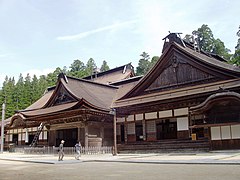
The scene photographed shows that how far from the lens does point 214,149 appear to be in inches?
714

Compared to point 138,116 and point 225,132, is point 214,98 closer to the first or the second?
point 225,132

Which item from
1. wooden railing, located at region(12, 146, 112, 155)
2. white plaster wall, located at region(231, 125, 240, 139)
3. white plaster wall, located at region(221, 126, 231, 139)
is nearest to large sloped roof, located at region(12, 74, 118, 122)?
wooden railing, located at region(12, 146, 112, 155)

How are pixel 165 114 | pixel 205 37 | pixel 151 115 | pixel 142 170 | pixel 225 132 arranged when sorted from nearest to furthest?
1. pixel 142 170
2. pixel 225 132
3. pixel 165 114
4. pixel 151 115
5. pixel 205 37

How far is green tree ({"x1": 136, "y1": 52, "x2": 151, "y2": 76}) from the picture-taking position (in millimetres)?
73613

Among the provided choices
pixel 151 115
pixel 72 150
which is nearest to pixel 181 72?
pixel 151 115

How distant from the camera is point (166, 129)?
83.7 ft

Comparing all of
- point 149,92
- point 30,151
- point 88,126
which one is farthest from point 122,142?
point 30,151

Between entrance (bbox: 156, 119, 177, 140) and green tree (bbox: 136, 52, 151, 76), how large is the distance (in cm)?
4749

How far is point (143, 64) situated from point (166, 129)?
5229 cm

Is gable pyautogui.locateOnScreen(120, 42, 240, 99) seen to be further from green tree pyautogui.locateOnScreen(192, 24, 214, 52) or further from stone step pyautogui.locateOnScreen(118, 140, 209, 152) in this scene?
green tree pyautogui.locateOnScreen(192, 24, 214, 52)

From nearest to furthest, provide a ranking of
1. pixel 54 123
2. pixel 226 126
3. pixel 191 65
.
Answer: pixel 226 126
pixel 191 65
pixel 54 123

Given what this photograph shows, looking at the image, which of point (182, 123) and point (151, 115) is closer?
point (182, 123)

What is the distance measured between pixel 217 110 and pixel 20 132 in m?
26.3

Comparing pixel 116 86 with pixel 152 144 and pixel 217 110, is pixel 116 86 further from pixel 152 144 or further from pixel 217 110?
pixel 217 110
